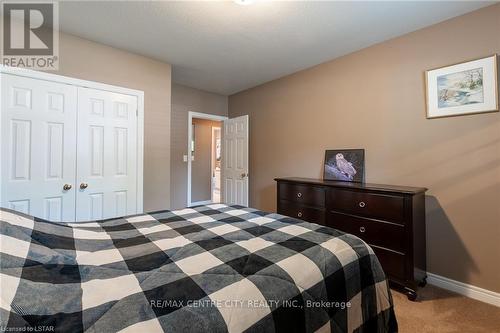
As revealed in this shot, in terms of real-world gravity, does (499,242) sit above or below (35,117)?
below

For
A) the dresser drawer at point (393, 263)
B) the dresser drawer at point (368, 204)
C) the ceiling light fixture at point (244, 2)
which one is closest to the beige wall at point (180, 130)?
the ceiling light fixture at point (244, 2)

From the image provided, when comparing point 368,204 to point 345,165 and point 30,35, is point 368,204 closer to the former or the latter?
point 345,165

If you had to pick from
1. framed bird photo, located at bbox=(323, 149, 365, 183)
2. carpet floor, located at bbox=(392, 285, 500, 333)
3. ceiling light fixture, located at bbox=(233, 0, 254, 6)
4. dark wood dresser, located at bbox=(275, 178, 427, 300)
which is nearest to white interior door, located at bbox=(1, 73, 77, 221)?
ceiling light fixture, located at bbox=(233, 0, 254, 6)

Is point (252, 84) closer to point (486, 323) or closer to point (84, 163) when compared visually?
point (84, 163)

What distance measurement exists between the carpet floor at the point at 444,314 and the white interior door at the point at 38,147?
325cm

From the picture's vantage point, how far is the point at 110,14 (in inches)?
81.7

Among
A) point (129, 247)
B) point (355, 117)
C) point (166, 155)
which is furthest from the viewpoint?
point (166, 155)

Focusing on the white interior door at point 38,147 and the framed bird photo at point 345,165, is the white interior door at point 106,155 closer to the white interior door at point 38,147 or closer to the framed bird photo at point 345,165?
the white interior door at point 38,147

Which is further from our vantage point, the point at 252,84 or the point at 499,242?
the point at 252,84

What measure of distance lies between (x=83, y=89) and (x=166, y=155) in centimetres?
116

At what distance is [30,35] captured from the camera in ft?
7.27

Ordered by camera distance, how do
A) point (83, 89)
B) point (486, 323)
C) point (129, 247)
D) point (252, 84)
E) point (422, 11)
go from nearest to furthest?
1. point (129, 247)
2. point (486, 323)
3. point (422, 11)
4. point (83, 89)
5. point (252, 84)

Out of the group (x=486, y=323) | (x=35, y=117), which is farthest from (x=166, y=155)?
(x=486, y=323)

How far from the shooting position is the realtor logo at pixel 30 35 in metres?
2.03
